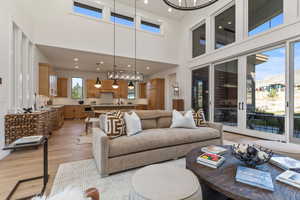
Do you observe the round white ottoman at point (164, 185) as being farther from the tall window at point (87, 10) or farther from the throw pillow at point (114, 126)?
the tall window at point (87, 10)

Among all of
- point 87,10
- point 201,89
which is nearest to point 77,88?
point 87,10

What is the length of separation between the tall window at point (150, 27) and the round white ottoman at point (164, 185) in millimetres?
6597

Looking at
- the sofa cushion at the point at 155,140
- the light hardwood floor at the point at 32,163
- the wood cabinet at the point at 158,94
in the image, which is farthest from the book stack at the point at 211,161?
the wood cabinet at the point at 158,94

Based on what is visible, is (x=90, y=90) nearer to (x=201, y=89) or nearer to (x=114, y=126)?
(x=201, y=89)

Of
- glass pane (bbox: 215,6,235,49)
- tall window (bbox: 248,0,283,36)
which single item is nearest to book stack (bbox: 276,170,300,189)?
tall window (bbox: 248,0,283,36)

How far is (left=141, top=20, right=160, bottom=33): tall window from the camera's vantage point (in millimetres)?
6434

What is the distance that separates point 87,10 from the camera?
5.34m

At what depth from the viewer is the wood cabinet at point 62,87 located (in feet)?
25.3

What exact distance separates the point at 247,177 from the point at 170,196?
0.75 m

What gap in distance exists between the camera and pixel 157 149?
2.29 m

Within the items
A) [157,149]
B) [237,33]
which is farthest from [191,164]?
[237,33]

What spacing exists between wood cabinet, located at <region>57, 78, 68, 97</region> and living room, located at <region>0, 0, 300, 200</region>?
0.20ft

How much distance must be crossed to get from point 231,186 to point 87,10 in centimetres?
682

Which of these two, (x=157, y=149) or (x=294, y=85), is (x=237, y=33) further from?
(x=157, y=149)
